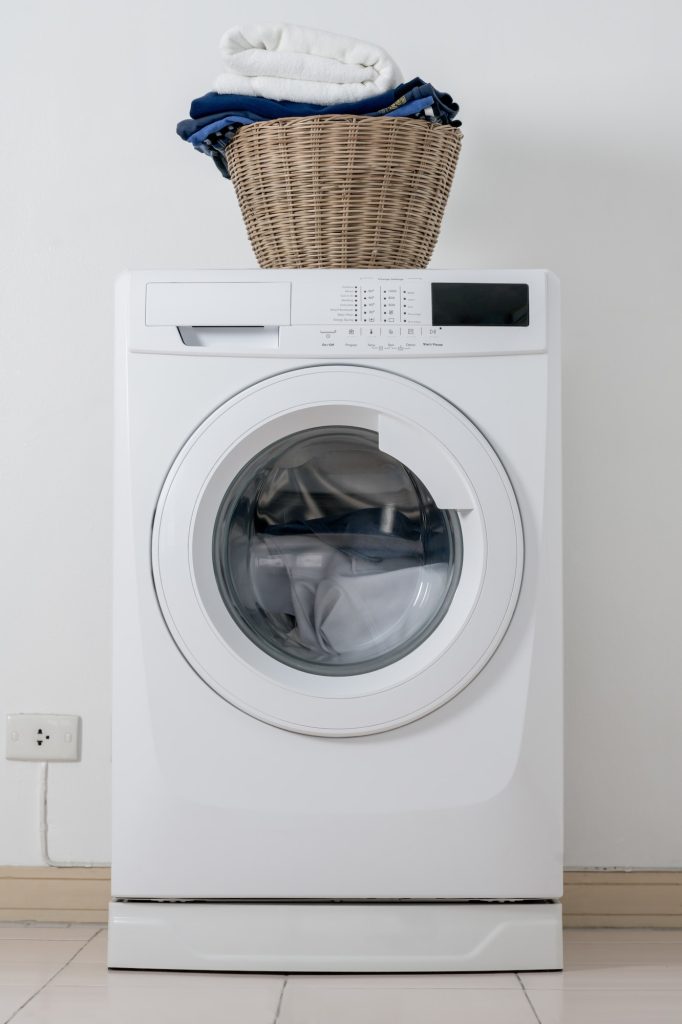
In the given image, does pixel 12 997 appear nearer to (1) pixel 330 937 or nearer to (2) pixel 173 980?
(2) pixel 173 980

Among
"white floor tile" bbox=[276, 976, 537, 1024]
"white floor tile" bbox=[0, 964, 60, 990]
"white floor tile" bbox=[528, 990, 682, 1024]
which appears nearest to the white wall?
"white floor tile" bbox=[0, 964, 60, 990]

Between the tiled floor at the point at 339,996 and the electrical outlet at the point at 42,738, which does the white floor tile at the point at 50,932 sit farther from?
the electrical outlet at the point at 42,738

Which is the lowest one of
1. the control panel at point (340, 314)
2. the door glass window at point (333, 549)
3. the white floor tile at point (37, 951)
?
the white floor tile at point (37, 951)

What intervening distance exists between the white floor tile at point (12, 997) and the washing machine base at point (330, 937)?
134 mm

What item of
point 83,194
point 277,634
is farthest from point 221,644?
point 83,194

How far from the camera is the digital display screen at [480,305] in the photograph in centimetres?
121

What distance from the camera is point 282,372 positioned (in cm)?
121

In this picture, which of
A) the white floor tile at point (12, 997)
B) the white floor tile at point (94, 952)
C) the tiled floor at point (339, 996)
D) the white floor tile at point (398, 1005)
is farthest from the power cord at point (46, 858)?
the white floor tile at point (398, 1005)

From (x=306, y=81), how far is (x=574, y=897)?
1332 mm

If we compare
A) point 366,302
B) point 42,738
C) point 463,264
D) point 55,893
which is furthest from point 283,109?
point 55,893

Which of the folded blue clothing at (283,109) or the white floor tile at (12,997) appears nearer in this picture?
the white floor tile at (12,997)

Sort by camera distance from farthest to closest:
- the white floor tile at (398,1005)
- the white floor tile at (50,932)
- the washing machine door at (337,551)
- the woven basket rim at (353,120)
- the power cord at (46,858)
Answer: the power cord at (46,858) < the white floor tile at (50,932) < the woven basket rim at (353,120) < the washing machine door at (337,551) < the white floor tile at (398,1005)

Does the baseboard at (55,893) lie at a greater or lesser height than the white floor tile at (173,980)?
lesser

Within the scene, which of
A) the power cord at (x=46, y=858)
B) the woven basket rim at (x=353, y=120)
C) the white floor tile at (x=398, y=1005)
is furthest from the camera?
the power cord at (x=46, y=858)
